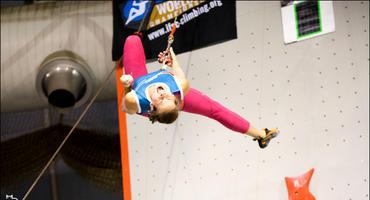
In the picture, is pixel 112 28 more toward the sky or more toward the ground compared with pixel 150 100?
more toward the sky

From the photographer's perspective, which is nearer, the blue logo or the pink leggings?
the pink leggings

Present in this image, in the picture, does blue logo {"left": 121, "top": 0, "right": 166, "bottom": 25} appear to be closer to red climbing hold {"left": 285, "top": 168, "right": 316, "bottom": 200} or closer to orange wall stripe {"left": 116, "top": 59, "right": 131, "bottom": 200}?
orange wall stripe {"left": 116, "top": 59, "right": 131, "bottom": 200}

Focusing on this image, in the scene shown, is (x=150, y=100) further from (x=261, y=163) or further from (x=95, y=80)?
(x=95, y=80)

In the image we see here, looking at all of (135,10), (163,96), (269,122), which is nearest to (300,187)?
(269,122)

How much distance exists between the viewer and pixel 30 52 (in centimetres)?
378

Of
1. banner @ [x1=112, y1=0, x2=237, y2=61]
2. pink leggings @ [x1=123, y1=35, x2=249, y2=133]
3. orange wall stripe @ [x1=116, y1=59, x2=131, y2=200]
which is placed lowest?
orange wall stripe @ [x1=116, y1=59, x2=131, y2=200]

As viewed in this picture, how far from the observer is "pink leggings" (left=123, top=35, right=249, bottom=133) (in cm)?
241

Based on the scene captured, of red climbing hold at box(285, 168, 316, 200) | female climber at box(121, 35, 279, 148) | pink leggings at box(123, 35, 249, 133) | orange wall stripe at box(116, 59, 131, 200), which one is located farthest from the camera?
orange wall stripe at box(116, 59, 131, 200)

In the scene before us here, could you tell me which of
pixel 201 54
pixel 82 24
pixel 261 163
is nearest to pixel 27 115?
pixel 82 24

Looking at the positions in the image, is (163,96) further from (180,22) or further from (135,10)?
(135,10)

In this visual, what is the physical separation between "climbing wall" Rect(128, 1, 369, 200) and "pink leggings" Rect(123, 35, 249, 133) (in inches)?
24.9

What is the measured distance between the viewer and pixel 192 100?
94.6 inches

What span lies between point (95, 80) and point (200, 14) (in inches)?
34.7

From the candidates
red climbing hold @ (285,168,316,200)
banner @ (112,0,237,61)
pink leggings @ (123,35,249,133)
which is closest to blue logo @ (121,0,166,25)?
banner @ (112,0,237,61)
